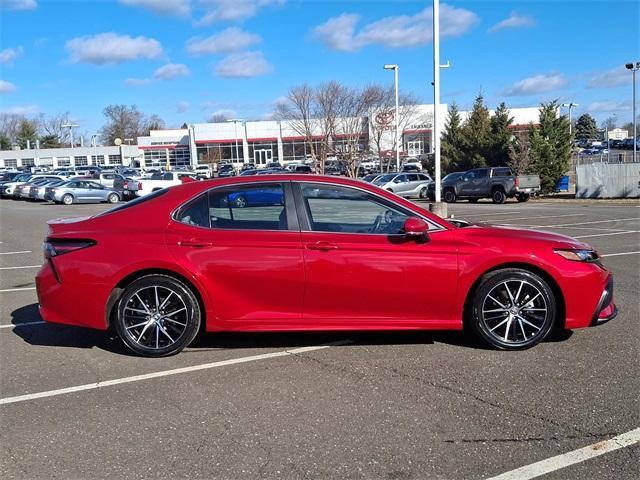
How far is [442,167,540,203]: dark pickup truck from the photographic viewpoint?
2828 centimetres

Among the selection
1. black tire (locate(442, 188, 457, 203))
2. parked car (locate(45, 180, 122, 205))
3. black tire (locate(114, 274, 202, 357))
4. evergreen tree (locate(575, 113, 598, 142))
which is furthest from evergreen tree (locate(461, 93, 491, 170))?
evergreen tree (locate(575, 113, 598, 142))

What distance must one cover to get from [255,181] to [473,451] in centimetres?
297

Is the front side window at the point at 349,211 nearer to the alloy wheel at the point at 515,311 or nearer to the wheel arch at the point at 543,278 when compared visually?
the wheel arch at the point at 543,278

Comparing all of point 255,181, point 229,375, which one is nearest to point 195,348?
point 229,375

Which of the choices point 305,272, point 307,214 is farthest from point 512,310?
point 307,214

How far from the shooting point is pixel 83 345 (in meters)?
5.58

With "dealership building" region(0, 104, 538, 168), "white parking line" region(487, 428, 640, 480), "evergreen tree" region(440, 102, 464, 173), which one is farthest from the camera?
"dealership building" region(0, 104, 538, 168)

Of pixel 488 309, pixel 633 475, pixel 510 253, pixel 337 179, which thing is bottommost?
pixel 633 475

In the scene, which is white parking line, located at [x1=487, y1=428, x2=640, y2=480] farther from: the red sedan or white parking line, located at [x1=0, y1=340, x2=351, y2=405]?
white parking line, located at [x1=0, y1=340, x2=351, y2=405]

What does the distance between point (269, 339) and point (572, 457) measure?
3046 mm

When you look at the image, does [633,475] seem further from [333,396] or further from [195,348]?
[195,348]

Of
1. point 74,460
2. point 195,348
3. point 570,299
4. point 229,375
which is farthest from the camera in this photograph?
point 195,348

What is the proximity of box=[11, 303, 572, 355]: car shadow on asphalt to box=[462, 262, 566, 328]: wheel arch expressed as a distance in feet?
1.38

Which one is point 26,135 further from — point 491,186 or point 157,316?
point 157,316
